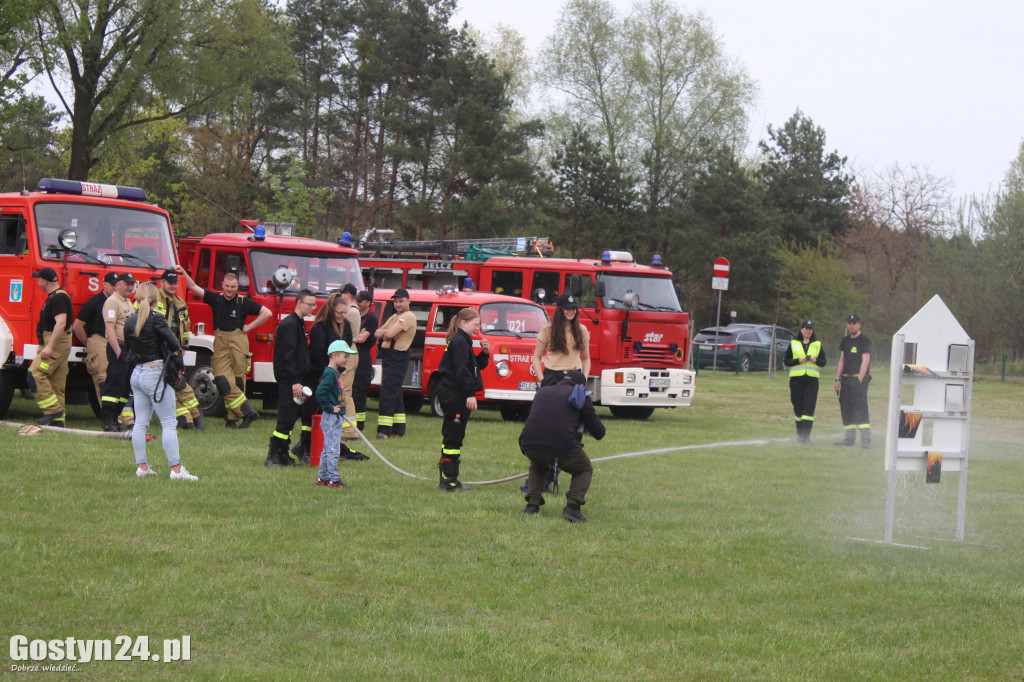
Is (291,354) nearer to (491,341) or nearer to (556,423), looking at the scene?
(556,423)

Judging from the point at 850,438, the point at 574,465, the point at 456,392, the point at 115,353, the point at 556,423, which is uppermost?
the point at 115,353

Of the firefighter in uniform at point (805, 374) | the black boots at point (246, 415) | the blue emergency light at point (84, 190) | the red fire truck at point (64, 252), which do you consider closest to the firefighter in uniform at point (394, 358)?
the black boots at point (246, 415)

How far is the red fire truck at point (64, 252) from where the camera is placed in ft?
44.4

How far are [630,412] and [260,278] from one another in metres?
7.90

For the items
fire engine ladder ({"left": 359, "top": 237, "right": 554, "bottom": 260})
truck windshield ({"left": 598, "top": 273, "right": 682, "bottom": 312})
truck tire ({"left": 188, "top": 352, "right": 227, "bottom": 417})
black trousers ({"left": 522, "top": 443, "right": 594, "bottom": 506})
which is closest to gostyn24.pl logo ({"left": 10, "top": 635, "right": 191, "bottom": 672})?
black trousers ({"left": 522, "top": 443, "right": 594, "bottom": 506})

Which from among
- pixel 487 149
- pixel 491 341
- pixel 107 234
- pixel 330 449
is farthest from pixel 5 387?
pixel 487 149

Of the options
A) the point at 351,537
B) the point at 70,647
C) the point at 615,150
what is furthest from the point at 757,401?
the point at 615,150

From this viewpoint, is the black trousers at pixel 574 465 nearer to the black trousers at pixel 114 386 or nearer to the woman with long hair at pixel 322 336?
the woman with long hair at pixel 322 336

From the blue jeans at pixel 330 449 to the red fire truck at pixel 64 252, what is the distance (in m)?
5.05

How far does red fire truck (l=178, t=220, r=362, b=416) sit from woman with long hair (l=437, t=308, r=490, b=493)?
5915 millimetres

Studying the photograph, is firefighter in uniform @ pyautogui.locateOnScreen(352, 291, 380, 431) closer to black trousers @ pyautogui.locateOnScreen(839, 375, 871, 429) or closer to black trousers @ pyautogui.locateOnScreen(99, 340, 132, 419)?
black trousers @ pyautogui.locateOnScreen(99, 340, 132, 419)

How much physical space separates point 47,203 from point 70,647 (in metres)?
10.2

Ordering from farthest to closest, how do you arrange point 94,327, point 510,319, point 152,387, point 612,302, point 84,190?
point 612,302 < point 510,319 < point 84,190 < point 94,327 < point 152,387

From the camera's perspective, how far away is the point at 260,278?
16.2 meters
